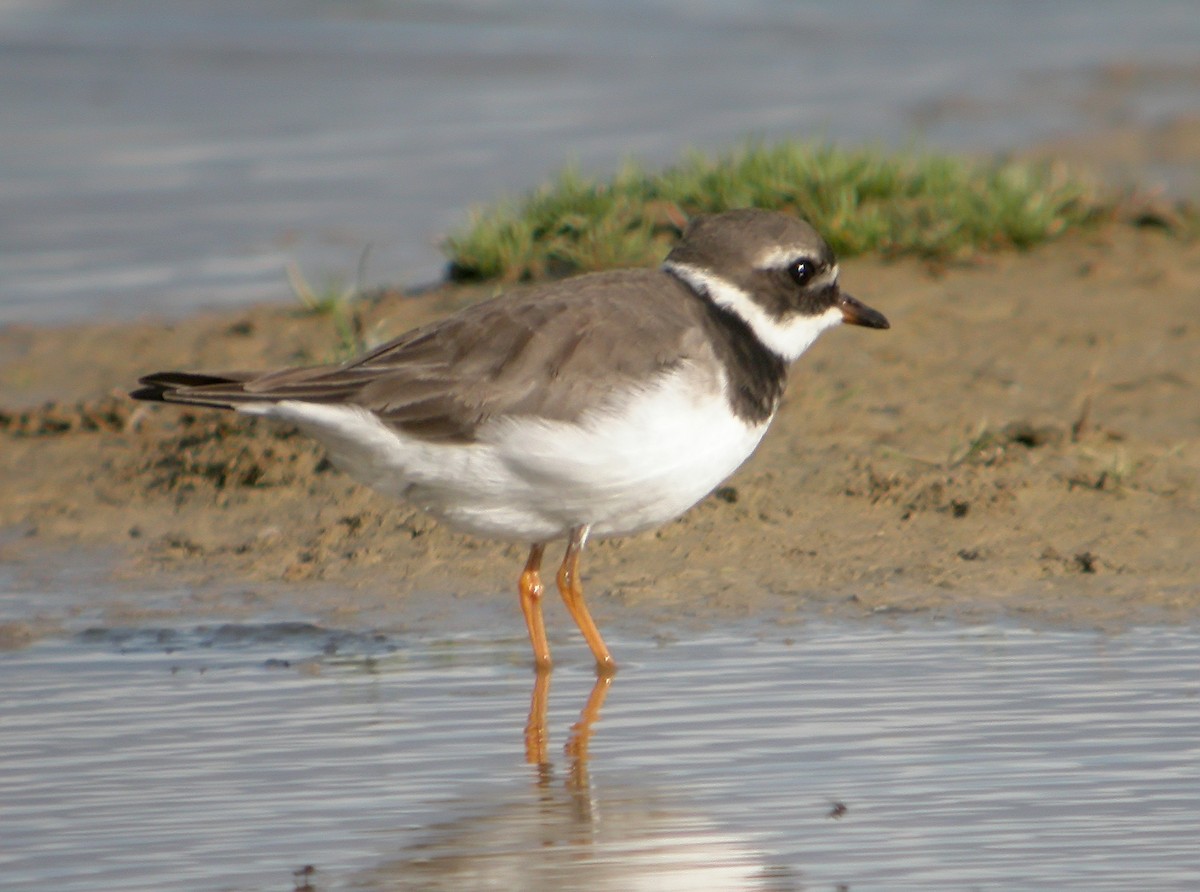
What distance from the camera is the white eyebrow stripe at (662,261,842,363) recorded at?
695 cm

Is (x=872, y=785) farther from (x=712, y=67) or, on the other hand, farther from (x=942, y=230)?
(x=712, y=67)

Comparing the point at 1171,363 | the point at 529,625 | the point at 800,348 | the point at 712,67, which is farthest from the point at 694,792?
the point at 712,67

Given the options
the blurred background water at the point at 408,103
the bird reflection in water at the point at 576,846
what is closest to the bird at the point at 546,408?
the bird reflection in water at the point at 576,846

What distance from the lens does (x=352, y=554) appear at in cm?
787

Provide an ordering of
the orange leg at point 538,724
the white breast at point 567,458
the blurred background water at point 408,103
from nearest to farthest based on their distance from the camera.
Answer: the orange leg at point 538,724 → the white breast at point 567,458 → the blurred background water at point 408,103

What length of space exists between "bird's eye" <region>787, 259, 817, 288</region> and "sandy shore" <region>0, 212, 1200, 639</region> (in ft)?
3.66

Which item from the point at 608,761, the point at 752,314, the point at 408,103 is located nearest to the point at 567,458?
the point at 752,314

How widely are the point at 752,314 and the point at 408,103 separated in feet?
42.1

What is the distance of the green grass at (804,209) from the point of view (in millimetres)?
10398

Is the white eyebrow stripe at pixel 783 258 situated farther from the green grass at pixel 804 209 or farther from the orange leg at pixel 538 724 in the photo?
the green grass at pixel 804 209

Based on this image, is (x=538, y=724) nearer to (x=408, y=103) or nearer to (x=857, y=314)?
(x=857, y=314)

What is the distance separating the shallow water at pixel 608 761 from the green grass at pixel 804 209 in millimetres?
3784

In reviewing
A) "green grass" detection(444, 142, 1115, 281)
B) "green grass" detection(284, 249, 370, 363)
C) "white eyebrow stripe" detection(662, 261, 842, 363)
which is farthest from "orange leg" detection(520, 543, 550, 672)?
"green grass" detection(444, 142, 1115, 281)

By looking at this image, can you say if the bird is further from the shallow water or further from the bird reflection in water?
the bird reflection in water
